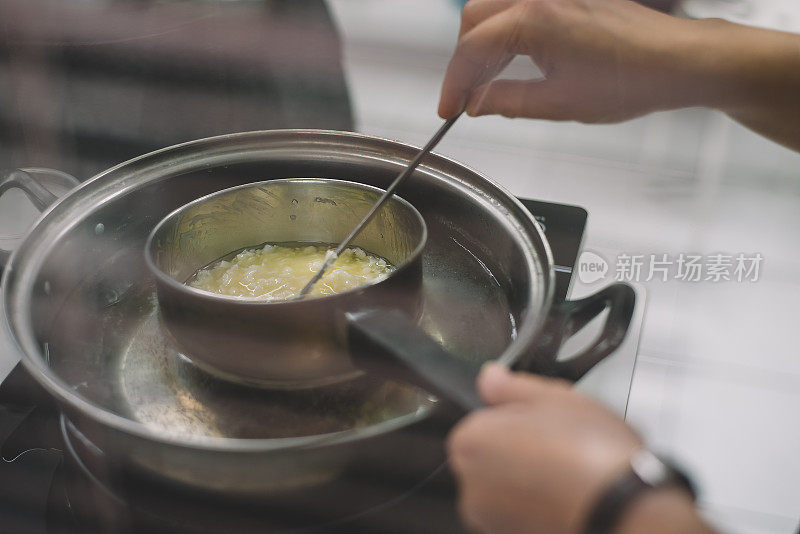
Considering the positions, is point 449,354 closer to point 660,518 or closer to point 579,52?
point 660,518

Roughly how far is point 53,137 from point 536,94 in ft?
2.93

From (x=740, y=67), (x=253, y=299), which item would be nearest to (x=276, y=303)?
(x=253, y=299)

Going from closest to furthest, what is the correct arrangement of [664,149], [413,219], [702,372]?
[413,219]
[702,372]
[664,149]

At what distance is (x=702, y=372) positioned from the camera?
1.09 meters

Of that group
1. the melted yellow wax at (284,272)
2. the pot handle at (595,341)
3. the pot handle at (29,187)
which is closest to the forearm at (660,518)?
the pot handle at (595,341)

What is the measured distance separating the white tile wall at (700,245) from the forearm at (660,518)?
1.60 feet

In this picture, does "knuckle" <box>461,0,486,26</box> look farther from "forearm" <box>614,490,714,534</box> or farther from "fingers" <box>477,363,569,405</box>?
"forearm" <box>614,490,714,534</box>

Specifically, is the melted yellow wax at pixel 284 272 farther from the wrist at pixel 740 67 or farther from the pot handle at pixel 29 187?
the wrist at pixel 740 67

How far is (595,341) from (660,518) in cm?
29

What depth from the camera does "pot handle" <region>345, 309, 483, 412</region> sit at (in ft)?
1.87

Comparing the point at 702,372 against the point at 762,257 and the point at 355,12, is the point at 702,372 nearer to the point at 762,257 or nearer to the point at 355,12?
the point at 762,257

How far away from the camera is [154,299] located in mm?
902

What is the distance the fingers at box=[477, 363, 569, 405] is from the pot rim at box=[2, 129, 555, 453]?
4cm

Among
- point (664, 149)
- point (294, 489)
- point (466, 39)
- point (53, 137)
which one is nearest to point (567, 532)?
point (294, 489)
